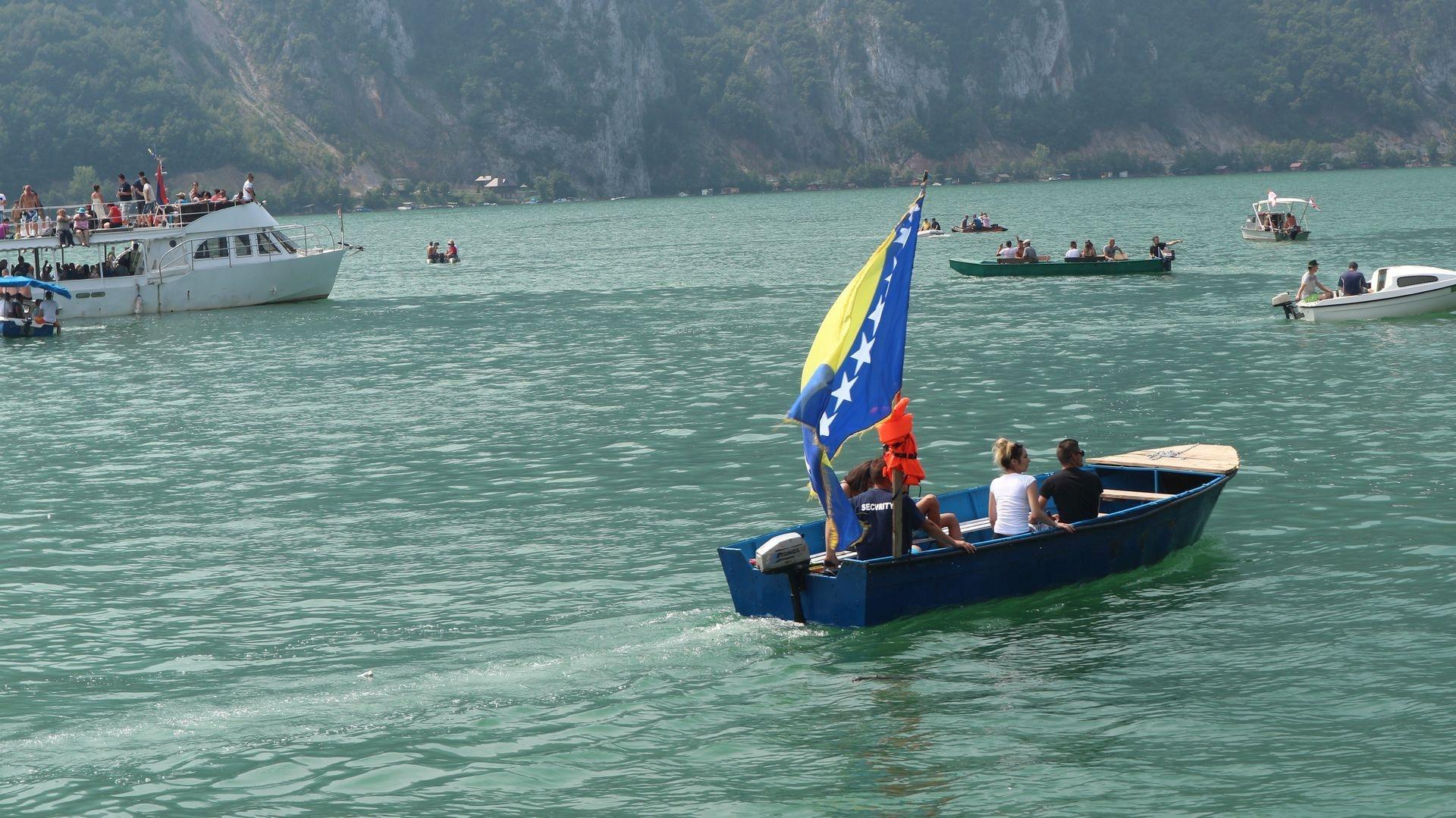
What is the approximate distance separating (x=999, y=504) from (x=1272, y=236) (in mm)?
77295

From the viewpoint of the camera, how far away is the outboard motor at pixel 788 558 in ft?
62.1

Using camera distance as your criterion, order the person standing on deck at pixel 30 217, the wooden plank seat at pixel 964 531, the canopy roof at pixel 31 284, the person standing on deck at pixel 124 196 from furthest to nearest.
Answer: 1. the person standing on deck at pixel 124 196
2. the person standing on deck at pixel 30 217
3. the canopy roof at pixel 31 284
4. the wooden plank seat at pixel 964 531

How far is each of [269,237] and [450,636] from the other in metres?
57.3

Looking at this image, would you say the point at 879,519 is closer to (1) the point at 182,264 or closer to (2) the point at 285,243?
(1) the point at 182,264

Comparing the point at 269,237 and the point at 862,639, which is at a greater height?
the point at 269,237

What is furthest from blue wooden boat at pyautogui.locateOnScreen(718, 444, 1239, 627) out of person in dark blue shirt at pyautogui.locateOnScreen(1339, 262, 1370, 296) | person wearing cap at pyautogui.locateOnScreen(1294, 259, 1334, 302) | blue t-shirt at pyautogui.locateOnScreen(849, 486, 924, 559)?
person wearing cap at pyautogui.locateOnScreen(1294, 259, 1334, 302)

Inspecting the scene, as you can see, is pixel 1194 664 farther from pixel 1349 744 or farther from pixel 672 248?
pixel 672 248

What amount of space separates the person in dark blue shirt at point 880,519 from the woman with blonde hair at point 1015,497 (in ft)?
4.47

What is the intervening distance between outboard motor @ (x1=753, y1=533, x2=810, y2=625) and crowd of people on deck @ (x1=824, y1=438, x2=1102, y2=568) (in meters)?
0.55

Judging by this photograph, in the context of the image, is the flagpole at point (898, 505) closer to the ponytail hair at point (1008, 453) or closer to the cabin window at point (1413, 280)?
the ponytail hair at point (1008, 453)

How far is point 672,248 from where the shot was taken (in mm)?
119000

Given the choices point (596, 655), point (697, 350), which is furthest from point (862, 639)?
point (697, 350)

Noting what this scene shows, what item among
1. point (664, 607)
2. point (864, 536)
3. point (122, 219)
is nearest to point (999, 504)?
point (864, 536)

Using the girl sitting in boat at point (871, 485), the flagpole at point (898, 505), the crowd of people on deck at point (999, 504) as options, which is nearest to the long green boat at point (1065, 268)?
the crowd of people on deck at point (999, 504)
